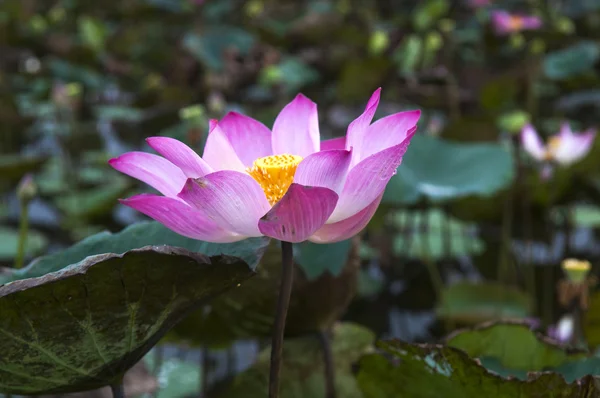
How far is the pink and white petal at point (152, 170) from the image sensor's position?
0.37 m

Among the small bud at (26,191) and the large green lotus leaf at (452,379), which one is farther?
the small bud at (26,191)

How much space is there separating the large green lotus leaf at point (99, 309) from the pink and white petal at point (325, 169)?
0.06 meters

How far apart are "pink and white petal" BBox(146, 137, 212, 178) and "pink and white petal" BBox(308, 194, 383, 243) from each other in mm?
Result: 69

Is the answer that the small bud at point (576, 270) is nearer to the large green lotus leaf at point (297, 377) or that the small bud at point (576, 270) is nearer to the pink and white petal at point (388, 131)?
the large green lotus leaf at point (297, 377)

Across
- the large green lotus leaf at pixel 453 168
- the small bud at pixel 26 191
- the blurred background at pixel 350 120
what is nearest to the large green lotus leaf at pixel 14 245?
the blurred background at pixel 350 120

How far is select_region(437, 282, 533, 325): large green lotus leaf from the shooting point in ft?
3.53

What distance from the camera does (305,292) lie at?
23.2 inches

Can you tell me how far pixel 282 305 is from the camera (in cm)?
35

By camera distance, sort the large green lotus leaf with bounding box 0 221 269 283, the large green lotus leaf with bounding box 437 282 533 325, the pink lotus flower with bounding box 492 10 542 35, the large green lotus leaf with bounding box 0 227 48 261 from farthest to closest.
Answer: the pink lotus flower with bounding box 492 10 542 35, the large green lotus leaf with bounding box 0 227 48 261, the large green lotus leaf with bounding box 437 282 533 325, the large green lotus leaf with bounding box 0 221 269 283

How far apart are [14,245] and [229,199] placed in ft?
4.17

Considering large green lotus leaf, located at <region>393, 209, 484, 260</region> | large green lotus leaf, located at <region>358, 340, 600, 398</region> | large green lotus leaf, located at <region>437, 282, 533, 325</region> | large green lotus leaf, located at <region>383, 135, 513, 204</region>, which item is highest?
large green lotus leaf, located at <region>383, 135, 513, 204</region>

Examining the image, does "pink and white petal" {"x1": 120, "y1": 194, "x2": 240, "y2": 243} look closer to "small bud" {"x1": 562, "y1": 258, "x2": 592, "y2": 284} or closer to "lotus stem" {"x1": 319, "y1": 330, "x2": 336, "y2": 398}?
"lotus stem" {"x1": 319, "y1": 330, "x2": 336, "y2": 398}

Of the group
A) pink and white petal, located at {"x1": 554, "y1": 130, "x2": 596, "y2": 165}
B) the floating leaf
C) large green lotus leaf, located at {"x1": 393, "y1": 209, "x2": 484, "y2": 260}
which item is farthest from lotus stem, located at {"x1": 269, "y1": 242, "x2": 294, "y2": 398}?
the floating leaf

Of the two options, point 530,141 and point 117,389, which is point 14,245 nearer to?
point 530,141
